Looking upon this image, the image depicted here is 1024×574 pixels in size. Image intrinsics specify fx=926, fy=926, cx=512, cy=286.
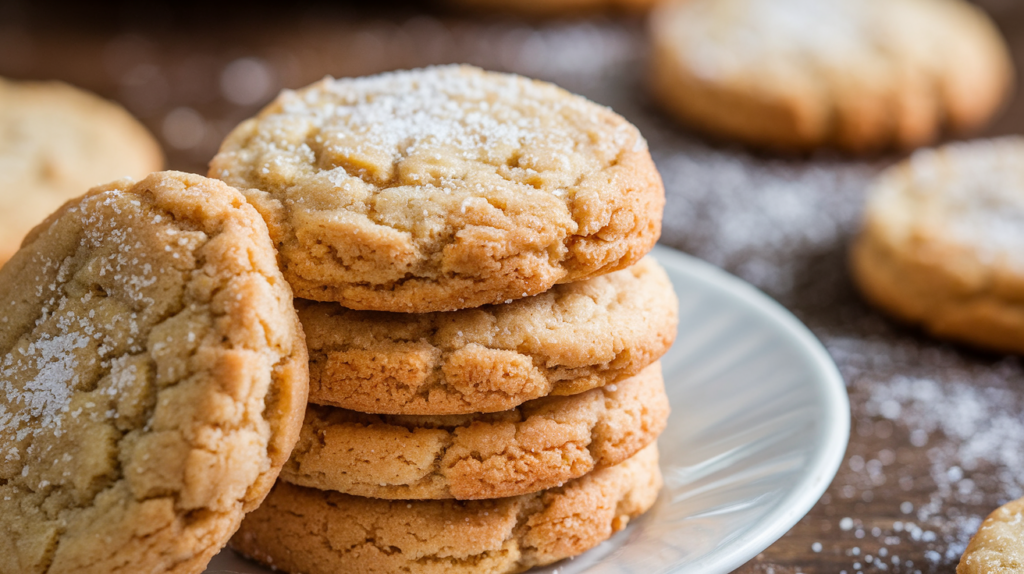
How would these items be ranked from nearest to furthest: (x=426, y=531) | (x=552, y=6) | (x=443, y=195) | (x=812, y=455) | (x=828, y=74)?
(x=443, y=195) → (x=426, y=531) → (x=812, y=455) → (x=828, y=74) → (x=552, y=6)

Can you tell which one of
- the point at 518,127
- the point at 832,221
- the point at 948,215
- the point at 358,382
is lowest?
the point at 832,221

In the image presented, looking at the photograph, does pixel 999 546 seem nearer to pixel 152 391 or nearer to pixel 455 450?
pixel 455 450

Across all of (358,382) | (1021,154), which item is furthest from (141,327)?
(1021,154)

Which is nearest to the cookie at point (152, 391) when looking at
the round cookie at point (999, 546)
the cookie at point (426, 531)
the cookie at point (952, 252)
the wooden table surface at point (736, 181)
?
the cookie at point (426, 531)

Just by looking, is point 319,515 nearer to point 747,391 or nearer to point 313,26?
point 747,391

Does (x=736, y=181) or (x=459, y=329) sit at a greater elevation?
(x=459, y=329)

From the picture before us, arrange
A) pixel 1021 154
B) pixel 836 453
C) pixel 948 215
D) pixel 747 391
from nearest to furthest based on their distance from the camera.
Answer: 1. pixel 836 453
2. pixel 747 391
3. pixel 948 215
4. pixel 1021 154

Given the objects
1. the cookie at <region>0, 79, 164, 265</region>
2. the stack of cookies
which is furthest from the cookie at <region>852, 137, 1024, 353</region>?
the cookie at <region>0, 79, 164, 265</region>

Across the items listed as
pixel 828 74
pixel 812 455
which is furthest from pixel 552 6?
pixel 812 455

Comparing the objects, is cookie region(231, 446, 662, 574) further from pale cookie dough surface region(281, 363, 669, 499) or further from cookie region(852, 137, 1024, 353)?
cookie region(852, 137, 1024, 353)
